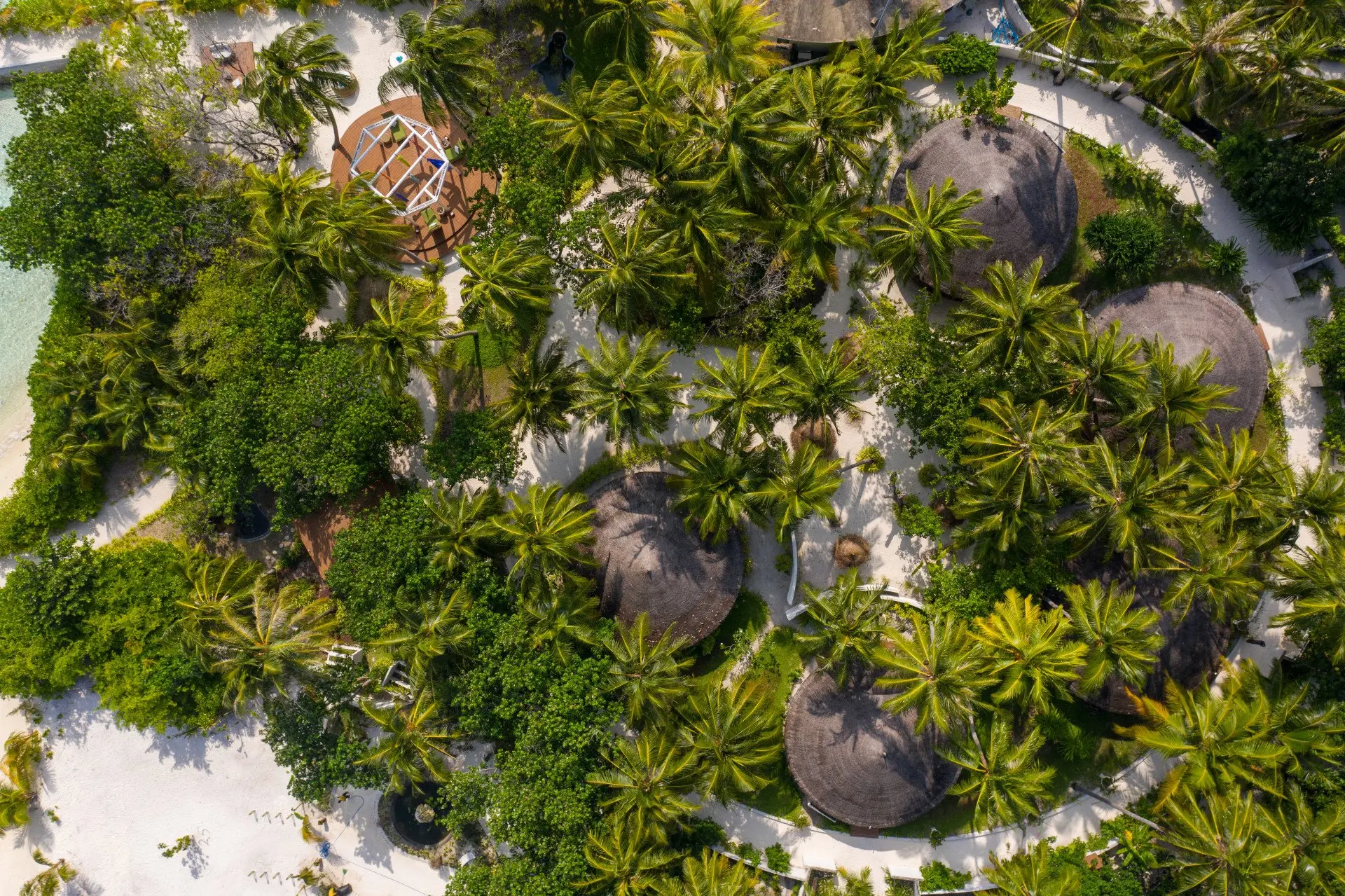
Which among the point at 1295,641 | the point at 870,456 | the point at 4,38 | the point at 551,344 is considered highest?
the point at 4,38

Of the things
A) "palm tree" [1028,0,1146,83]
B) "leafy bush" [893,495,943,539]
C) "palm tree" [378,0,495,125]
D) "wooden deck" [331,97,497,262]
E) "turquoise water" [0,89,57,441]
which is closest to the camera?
"palm tree" [378,0,495,125]

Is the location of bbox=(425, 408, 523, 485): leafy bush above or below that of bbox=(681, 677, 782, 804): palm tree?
above

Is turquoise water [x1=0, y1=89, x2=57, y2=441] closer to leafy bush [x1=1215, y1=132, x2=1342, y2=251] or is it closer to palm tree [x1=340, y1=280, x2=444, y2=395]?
palm tree [x1=340, y1=280, x2=444, y2=395]

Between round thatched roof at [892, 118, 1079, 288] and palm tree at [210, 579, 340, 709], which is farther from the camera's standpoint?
round thatched roof at [892, 118, 1079, 288]

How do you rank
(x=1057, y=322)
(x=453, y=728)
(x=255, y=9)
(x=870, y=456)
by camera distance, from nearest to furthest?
1. (x=1057, y=322)
2. (x=453, y=728)
3. (x=870, y=456)
4. (x=255, y=9)

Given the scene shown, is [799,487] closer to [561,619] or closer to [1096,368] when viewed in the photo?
[561,619]

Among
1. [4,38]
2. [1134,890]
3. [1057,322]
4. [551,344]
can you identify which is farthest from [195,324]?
[1134,890]

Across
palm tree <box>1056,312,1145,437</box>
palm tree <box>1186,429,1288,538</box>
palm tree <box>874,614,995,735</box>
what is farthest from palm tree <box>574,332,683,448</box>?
palm tree <box>1186,429,1288,538</box>

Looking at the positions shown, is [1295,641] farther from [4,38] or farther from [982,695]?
[4,38]
